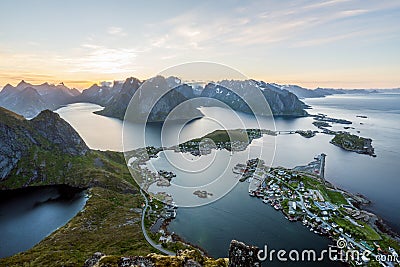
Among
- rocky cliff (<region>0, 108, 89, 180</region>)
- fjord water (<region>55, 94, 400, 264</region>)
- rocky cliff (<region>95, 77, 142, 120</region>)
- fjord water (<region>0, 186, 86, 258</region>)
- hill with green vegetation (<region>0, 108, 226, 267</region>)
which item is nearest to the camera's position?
hill with green vegetation (<region>0, 108, 226, 267</region>)

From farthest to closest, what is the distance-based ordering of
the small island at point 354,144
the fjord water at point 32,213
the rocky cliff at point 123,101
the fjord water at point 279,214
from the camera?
the rocky cliff at point 123,101
the small island at point 354,144
the fjord water at point 32,213
the fjord water at point 279,214

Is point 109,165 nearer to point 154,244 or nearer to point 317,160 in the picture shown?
point 154,244

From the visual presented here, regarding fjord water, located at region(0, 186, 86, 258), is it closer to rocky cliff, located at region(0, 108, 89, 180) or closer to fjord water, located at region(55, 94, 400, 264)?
rocky cliff, located at region(0, 108, 89, 180)

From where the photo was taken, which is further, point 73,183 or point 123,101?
point 123,101

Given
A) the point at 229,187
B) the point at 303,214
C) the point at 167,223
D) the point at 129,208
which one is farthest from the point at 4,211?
the point at 303,214

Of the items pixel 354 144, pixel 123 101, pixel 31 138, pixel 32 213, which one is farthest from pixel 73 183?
pixel 123 101

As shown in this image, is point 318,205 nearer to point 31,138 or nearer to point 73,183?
point 73,183

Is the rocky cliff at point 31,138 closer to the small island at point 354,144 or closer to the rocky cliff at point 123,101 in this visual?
the small island at point 354,144

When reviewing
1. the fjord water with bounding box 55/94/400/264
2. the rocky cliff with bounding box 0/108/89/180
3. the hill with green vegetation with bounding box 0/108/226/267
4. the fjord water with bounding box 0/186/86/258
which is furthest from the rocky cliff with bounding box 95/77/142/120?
the fjord water with bounding box 55/94/400/264

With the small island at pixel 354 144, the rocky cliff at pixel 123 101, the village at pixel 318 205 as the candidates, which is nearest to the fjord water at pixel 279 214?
the village at pixel 318 205
